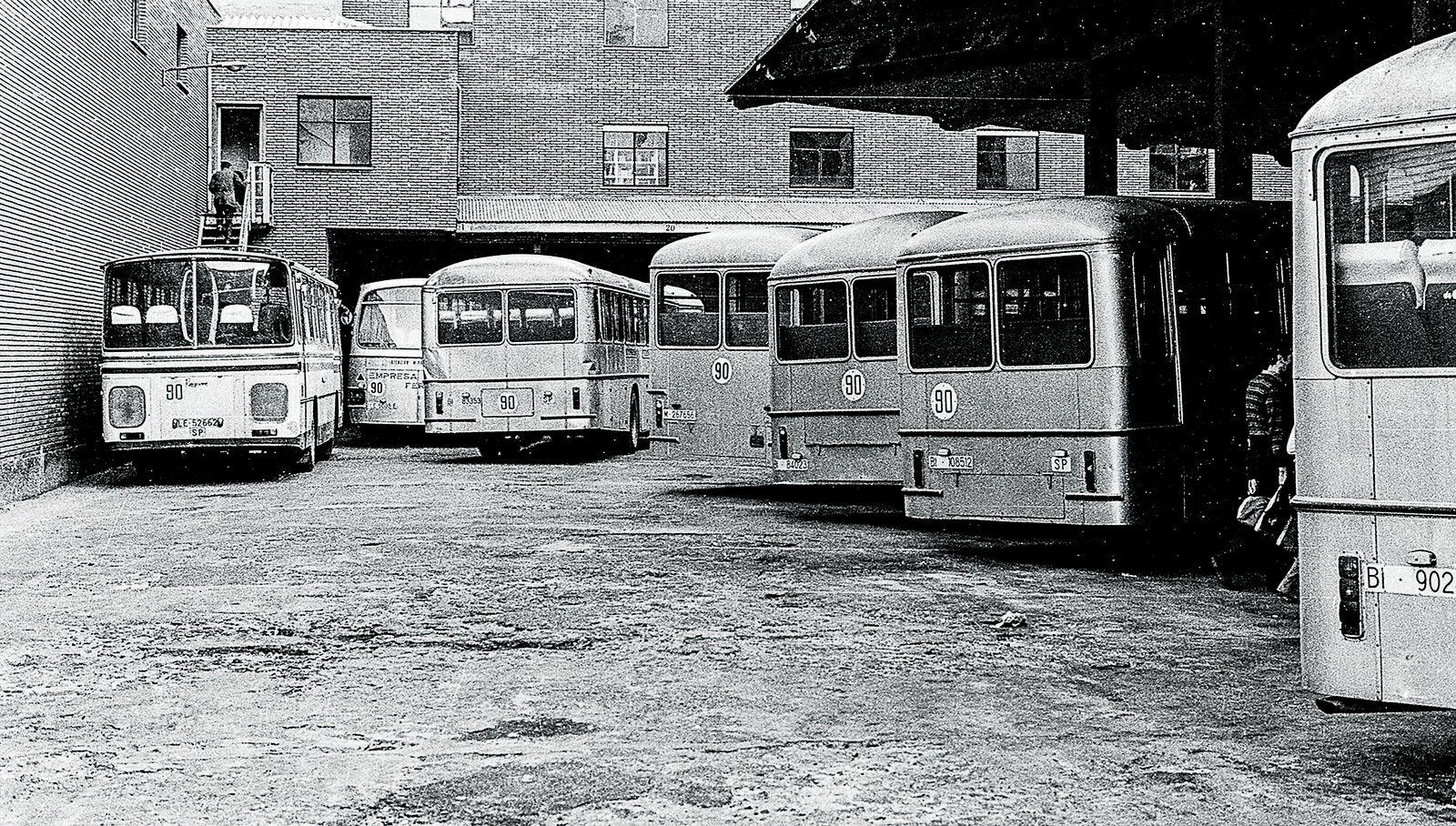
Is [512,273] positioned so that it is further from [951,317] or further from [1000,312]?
[1000,312]

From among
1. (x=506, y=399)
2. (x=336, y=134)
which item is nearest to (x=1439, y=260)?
(x=506, y=399)

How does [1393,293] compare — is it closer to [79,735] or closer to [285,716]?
[285,716]

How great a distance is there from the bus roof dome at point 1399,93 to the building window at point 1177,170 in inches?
1534

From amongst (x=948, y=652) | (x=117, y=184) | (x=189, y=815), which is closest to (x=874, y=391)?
(x=948, y=652)

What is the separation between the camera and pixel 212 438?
2184 cm

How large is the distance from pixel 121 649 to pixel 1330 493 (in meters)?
6.52

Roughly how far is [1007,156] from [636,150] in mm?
9364

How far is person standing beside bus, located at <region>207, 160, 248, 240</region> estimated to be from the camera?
28.8 meters

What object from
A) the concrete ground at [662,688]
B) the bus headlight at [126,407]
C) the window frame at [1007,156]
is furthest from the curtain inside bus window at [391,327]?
the concrete ground at [662,688]

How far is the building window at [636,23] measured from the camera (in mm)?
44312

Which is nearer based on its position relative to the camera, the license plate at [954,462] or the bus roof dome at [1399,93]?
the bus roof dome at [1399,93]

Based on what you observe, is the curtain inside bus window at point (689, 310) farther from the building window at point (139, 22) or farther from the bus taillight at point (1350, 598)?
the bus taillight at point (1350, 598)

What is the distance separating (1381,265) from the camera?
6.46 meters

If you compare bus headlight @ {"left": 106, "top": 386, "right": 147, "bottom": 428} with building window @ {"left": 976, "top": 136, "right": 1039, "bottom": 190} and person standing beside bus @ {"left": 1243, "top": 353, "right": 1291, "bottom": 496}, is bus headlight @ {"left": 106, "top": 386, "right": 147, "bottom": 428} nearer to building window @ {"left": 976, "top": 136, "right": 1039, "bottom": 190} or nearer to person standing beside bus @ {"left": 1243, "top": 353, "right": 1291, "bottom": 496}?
person standing beside bus @ {"left": 1243, "top": 353, "right": 1291, "bottom": 496}
